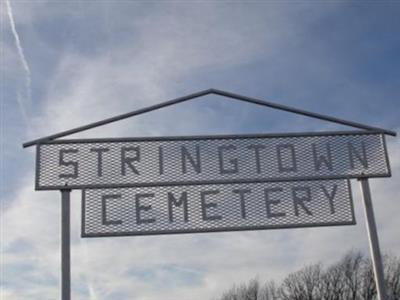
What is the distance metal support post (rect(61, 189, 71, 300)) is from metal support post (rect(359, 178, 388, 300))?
4.52 metres

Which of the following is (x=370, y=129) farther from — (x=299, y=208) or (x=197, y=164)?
(x=197, y=164)

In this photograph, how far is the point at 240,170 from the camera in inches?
375

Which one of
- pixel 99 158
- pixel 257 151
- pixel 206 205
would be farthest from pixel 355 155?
pixel 99 158

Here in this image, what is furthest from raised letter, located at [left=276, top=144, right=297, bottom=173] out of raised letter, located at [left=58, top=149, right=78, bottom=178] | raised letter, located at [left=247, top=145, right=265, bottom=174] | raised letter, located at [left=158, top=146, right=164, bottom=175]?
raised letter, located at [left=58, top=149, right=78, bottom=178]

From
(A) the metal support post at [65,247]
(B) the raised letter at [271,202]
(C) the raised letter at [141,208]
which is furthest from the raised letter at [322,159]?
(A) the metal support post at [65,247]

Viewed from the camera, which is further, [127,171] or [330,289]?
[330,289]

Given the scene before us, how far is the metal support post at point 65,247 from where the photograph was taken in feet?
28.1

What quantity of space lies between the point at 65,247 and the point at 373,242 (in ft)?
15.2

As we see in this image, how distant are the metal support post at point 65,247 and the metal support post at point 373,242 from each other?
14.8 feet

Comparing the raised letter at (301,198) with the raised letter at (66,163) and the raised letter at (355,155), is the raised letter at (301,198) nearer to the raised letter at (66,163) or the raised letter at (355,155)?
the raised letter at (355,155)

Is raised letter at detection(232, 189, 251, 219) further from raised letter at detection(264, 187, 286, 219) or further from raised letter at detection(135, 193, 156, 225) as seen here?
raised letter at detection(135, 193, 156, 225)

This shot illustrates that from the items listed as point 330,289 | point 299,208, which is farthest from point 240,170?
point 330,289

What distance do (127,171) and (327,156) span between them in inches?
125

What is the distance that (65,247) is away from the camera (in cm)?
879
